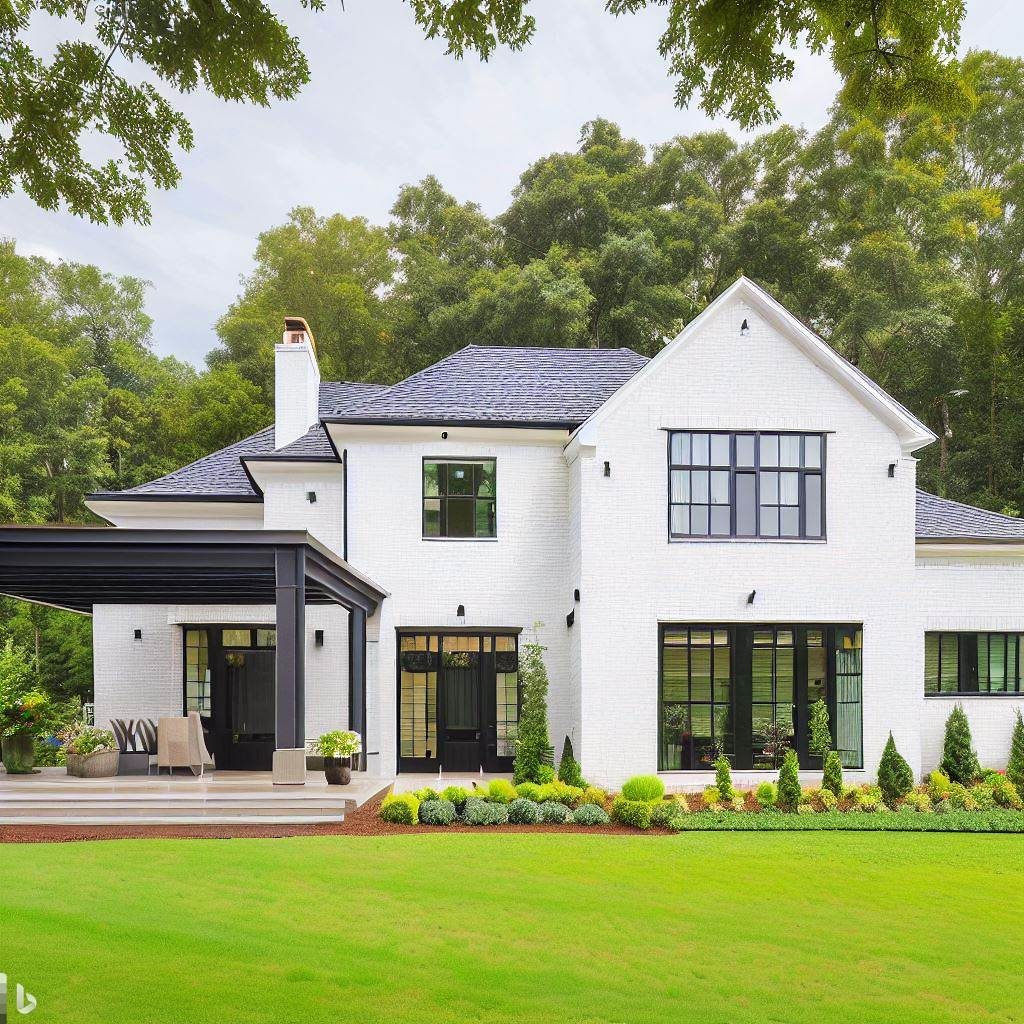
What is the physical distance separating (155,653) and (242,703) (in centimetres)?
214

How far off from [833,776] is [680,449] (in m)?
5.59

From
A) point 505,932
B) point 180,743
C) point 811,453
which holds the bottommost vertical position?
point 505,932

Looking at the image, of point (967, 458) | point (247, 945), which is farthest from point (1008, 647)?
point (967, 458)

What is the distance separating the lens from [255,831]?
39.3 feet

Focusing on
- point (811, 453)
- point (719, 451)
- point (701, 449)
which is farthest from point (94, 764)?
point (811, 453)

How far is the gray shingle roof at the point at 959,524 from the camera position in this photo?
17.8 metres

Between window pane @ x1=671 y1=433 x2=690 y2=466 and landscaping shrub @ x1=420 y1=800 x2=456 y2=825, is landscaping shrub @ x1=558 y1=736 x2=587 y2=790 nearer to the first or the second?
landscaping shrub @ x1=420 y1=800 x2=456 y2=825

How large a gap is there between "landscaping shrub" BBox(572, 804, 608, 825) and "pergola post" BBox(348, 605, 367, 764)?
3.86 metres

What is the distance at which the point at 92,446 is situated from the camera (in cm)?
3672

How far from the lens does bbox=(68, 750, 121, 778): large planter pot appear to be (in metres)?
14.9

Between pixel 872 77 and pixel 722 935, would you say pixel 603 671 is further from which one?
pixel 872 77

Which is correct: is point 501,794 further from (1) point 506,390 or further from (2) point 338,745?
(1) point 506,390

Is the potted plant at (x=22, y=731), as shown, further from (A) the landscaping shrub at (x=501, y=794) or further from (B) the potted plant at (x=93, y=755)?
(A) the landscaping shrub at (x=501, y=794)

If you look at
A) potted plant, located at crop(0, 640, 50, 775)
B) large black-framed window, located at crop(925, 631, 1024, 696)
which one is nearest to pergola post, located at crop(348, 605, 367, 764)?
potted plant, located at crop(0, 640, 50, 775)
